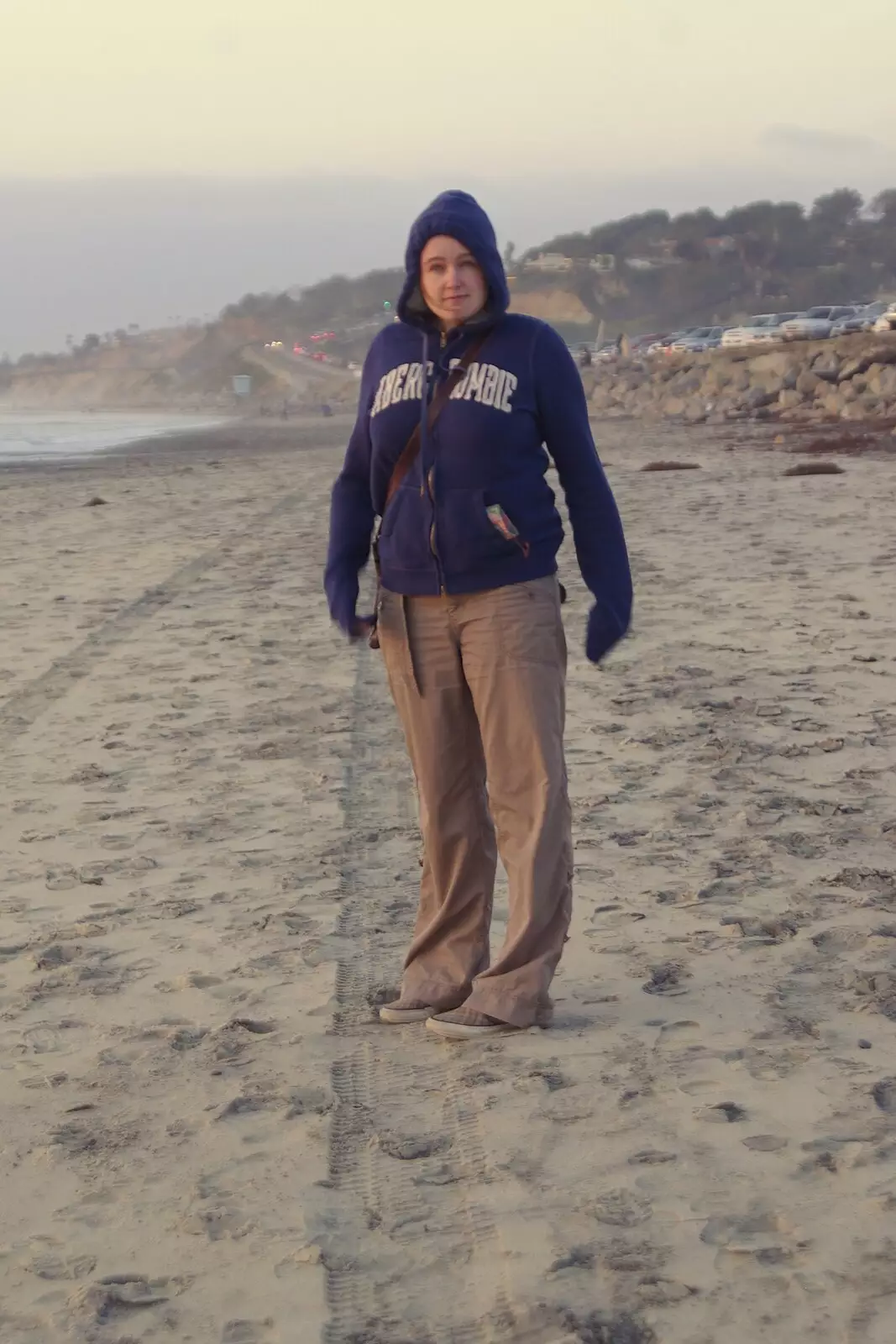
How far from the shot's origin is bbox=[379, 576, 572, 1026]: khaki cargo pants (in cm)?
345

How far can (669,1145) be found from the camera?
10.1 feet

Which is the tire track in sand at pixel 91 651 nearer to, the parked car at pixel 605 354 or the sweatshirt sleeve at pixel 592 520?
the sweatshirt sleeve at pixel 592 520

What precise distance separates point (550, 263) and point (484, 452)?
139530mm

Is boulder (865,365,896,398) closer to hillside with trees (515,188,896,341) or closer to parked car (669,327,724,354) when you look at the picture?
parked car (669,327,724,354)

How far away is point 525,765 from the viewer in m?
3.49

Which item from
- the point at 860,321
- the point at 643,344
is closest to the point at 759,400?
the point at 860,321

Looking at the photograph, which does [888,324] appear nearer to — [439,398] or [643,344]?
[643,344]

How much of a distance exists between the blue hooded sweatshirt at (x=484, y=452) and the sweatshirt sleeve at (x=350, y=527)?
7 centimetres

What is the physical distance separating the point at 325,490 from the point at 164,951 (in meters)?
15.3

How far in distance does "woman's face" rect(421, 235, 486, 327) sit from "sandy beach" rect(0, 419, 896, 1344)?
1.73 metres

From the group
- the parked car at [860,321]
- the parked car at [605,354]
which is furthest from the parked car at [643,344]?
the parked car at [860,321]

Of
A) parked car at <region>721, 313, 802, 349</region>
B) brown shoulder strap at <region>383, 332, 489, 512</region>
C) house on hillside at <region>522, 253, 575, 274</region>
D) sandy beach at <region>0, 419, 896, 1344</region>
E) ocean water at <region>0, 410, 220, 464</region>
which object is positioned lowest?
ocean water at <region>0, 410, 220, 464</region>

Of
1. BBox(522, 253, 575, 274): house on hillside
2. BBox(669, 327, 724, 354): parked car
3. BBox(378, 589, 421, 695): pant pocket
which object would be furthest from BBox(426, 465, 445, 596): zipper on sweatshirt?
BBox(522, 253, 575, 274): house on hillside

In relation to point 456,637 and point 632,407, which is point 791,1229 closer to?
point 456,637
